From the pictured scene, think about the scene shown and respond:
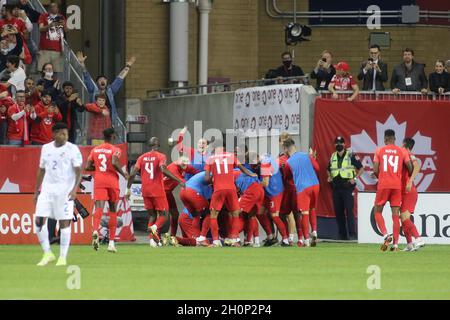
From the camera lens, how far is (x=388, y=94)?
109 ft

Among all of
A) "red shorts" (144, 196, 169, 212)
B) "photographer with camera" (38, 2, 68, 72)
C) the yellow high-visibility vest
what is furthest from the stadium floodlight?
"red shorts" (144, 196, 169, 212)

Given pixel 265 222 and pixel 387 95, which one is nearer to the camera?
pixel 265 222

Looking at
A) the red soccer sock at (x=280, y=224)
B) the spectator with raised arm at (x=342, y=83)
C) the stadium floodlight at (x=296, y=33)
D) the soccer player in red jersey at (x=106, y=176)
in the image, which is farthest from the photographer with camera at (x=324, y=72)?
the soccer player in red jersey at (x=106, y=176)

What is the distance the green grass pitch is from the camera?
57.6ft

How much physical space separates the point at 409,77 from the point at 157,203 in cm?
739

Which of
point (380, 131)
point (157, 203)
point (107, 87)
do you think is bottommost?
point (157, 203)

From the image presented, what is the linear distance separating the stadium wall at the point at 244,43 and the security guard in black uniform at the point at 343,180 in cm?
834

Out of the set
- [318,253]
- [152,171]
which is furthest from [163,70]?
[318,253]

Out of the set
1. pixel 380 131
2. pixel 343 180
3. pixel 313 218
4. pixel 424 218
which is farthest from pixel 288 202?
pixel 380 131

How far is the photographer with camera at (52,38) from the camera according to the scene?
35.0 m

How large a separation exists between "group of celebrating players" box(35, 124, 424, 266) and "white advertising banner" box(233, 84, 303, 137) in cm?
109

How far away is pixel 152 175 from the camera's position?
29.0 meters

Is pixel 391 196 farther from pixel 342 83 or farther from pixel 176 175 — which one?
pixel 342 83

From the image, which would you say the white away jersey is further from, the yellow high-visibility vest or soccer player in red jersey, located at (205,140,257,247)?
the yellow high-visibility vest
